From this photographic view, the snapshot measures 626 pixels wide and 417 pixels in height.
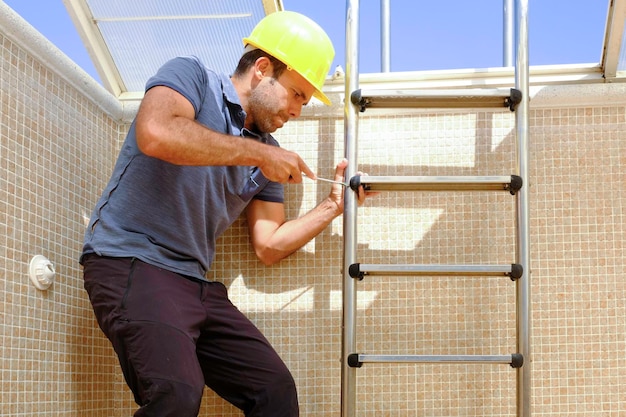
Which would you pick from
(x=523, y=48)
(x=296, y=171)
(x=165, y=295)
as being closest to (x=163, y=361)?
(x=165, y=295)

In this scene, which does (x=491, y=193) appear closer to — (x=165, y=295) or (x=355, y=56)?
(x=355, y=56)

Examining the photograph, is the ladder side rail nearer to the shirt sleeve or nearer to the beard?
the beard

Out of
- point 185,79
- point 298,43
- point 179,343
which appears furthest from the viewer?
point 298,43

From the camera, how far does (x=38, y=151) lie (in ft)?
7.31

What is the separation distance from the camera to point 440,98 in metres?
2.31

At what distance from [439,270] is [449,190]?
0.24 metres

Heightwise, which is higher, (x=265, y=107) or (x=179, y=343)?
(x=265, y=107)

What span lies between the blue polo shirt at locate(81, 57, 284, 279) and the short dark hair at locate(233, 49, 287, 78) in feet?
0.23

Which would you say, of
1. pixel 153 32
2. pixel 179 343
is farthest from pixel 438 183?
pixel 153 32

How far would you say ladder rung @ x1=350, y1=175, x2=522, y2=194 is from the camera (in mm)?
2232

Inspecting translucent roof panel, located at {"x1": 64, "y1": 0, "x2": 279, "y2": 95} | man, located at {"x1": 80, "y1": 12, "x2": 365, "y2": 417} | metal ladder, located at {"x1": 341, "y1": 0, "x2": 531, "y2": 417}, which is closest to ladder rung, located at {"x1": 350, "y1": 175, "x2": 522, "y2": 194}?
metal ladder, located at {"x1": 341, "y1": 0, "x2": 531, "y2": 417}

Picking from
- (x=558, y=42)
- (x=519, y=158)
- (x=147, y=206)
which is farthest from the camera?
(x=558, y=42)

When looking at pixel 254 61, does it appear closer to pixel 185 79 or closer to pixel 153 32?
pixel 185 79

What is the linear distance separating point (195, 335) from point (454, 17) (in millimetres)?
2617
